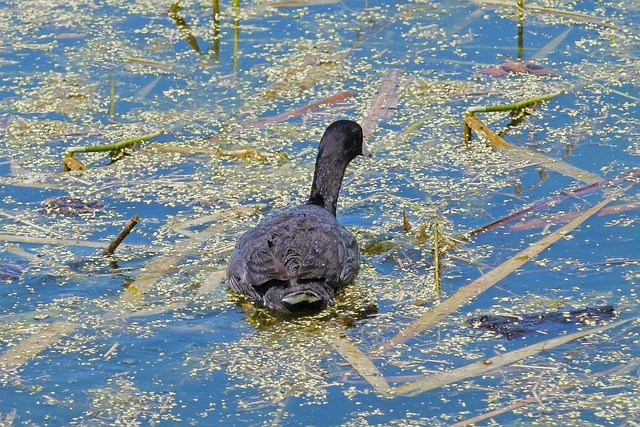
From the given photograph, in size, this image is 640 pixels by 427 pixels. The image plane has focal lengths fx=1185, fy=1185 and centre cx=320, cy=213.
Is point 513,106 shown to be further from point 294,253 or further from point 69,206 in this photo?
point 69,206

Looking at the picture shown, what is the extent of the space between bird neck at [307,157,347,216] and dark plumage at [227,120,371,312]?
304mm

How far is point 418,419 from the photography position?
12.9 ft

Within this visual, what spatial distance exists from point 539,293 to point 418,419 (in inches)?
44.9

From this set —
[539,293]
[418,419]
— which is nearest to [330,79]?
[539,293]

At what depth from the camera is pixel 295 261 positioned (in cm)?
480

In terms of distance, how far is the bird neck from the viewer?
5.72 metres

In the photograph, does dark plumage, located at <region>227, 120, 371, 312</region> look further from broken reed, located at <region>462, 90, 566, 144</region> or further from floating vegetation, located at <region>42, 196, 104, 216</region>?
broken reed, located at <region>462, 90, 566, 144</region>

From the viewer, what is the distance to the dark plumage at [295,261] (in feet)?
15.6

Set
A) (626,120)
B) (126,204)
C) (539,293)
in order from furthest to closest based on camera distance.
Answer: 1. (626,120)
2. (126,204)
3. (539,293)

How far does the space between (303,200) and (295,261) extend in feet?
3.90

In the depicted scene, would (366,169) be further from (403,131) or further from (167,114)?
(167,114)

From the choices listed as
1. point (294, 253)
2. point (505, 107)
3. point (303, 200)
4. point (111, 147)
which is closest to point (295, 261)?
point (294, 253)

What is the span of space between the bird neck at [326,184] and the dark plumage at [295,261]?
304 mm

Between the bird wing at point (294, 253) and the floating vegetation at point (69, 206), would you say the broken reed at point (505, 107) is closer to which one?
the bird wing at point (294, 253)
